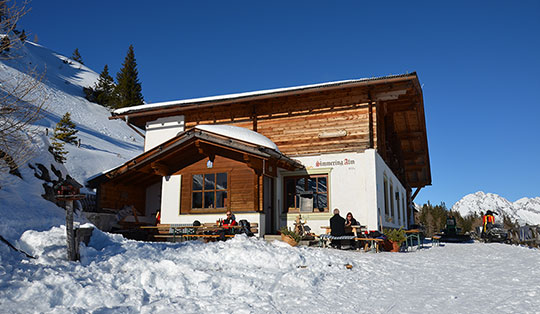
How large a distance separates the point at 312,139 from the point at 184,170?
A: 485cm

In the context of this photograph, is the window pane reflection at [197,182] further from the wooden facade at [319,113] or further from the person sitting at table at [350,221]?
the person sitting at table at [350,221]

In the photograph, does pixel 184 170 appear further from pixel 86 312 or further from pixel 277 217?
pixel 86 312

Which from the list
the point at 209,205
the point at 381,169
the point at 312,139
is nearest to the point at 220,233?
the point at 209,205

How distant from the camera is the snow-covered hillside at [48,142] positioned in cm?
896

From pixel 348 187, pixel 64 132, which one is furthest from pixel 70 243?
pixel 64 132

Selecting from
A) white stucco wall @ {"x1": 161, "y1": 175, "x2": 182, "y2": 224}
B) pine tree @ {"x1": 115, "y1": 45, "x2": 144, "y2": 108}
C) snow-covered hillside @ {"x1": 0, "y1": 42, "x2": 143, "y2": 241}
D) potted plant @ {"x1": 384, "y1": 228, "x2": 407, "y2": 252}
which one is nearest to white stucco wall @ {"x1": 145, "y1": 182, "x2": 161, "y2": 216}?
white stucco wall @ {"x1": 161, "y1": 175, "x2": 182, "y2": 224}

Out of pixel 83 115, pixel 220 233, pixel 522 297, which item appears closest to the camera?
pixel 522 297

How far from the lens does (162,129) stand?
18.7 m

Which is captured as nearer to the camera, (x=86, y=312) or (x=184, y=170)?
(x=86, y=312)

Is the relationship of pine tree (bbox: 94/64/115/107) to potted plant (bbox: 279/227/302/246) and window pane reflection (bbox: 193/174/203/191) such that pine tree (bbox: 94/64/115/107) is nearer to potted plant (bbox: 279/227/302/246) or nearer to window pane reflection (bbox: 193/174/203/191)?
window pane reflection (bbox: 193/174/203/191)

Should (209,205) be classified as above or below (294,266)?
above

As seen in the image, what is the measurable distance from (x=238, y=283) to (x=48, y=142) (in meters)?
10.6

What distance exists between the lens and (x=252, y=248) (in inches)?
368

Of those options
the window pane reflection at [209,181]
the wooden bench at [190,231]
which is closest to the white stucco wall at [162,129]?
the window pane reflection at [209,181]
